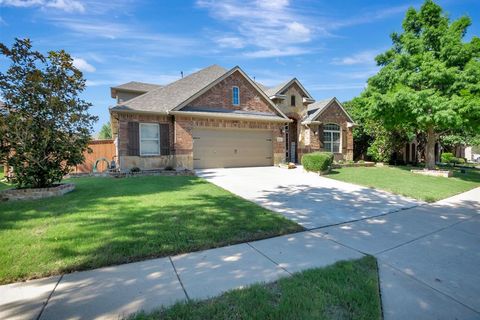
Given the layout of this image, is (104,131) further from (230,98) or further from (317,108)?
(317,108)

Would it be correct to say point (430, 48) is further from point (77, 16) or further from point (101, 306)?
point (101, 306)

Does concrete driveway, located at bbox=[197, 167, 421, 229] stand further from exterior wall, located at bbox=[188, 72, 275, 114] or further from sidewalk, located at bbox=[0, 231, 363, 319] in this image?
exterior wall, located at bbox=[188, 72, 275, 114]

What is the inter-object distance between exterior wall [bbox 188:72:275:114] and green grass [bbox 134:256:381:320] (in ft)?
39.9

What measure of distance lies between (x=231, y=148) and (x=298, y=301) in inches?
487

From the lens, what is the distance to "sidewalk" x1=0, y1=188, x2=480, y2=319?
243 centimetres

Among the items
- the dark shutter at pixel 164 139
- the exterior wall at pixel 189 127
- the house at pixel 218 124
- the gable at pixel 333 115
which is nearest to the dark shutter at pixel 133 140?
the house at pixel 218 124

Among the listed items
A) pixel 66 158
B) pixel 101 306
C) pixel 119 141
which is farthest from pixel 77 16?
pixel 101 306

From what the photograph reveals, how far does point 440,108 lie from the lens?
1177 centimetres

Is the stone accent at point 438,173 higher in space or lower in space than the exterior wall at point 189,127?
lower

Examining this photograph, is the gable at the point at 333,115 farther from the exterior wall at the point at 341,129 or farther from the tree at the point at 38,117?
the tree at the point at 38,117

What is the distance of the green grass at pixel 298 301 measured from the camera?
2.25 meters

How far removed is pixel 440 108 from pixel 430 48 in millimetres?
4559

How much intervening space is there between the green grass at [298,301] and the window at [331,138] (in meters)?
16.8

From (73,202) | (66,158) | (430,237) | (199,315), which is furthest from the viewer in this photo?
(66,158)
